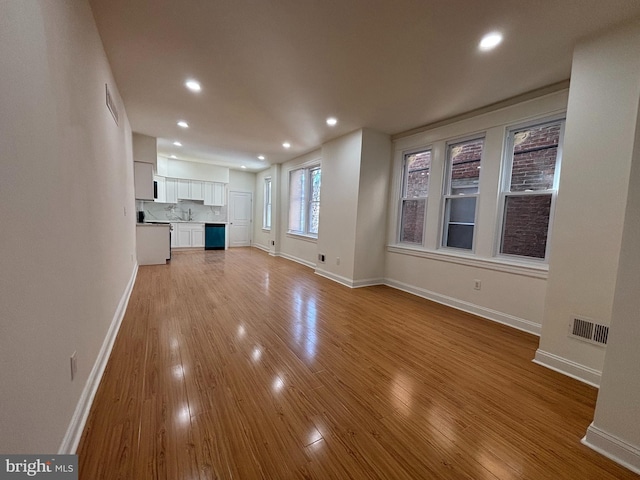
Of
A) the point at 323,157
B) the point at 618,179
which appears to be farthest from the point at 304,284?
the point at 618,179

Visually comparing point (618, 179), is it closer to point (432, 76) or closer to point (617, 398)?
point (617, 398)

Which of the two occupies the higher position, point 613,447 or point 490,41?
point 490,41

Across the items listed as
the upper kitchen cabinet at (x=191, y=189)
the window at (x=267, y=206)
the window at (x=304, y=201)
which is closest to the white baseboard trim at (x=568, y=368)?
the window at (x=304, y=201)

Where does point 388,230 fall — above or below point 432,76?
below

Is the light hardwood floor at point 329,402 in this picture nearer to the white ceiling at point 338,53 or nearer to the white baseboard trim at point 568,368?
the white baseboard trim at point 568,368

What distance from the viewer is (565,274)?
2.14m

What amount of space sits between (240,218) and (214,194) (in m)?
1.17

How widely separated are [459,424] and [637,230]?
4.62ft

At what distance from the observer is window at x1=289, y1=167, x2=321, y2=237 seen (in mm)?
6198

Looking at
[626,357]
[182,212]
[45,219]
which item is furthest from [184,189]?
[626,357]

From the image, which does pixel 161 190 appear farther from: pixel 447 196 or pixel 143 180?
pixel 447 196

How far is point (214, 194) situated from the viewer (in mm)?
8242

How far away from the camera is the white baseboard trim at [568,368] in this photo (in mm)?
2016

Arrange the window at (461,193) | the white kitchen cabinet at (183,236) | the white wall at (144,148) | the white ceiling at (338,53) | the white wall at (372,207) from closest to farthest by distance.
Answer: the white ceiling at (338,53) < the window at (461,193) < the white wall at (372,207) < the white wall at (144,148) < the white kitchen cabinet at (183,236)
